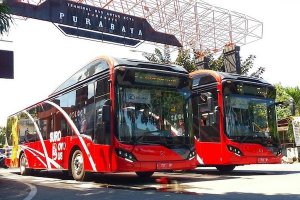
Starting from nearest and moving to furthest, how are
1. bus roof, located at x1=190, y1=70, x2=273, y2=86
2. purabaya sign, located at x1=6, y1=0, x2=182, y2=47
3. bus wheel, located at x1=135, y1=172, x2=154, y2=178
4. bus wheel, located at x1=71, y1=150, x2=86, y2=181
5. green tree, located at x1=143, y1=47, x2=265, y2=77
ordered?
bus wheel, located at x1=71, y1=150, x2=86, y2=181 < bus wheel, located at x1=135, y1=172, x2=154, y2=178 < bus roof, located at x1=190, y1=70, x2=273, y2=86 < purabaya sign, located at x1=6, y1=0, x2=182, y2=47 < green tree, located at x1=143, y1=47, x2=265, y2=77

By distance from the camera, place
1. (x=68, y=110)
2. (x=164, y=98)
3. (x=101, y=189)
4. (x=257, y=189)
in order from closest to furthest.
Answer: (x=257, y=189) → (x=101, y=189) → (x=164, y=98) → (x=68, y=110)

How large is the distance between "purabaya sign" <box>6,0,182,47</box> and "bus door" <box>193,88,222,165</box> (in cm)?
874

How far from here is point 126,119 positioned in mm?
9234

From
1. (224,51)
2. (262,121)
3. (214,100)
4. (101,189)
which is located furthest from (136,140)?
(224,51)

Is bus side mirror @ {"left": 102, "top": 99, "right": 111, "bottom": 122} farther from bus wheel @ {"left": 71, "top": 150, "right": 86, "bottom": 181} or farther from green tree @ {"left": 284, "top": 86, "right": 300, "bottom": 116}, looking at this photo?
green tree @ {"left": 284, "top": 86, "right": 300, "bottom": 116}

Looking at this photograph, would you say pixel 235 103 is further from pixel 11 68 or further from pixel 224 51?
pixel 224 51

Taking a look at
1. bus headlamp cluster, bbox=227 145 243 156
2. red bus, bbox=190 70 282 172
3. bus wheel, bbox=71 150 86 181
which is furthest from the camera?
red bus, bbox=190 70 282 172

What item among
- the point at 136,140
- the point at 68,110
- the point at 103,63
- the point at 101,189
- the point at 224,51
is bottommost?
the point at 101,189

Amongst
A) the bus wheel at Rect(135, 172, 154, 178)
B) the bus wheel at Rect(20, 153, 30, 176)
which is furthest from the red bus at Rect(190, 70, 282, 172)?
the bus wheel at Rect(20, 153, 30, 176)

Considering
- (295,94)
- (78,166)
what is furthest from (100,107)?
(295,94)

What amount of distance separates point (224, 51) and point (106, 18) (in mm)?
7585

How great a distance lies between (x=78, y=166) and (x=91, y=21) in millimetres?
10689

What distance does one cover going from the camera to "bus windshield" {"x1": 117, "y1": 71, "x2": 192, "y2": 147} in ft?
30.3

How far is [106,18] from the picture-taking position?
66.6 feet
